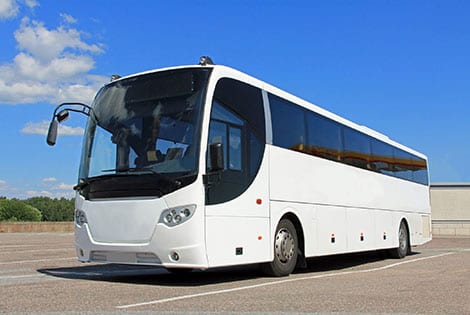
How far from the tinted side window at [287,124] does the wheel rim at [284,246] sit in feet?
5.21

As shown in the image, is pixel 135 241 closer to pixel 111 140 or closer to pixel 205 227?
pixel 205 227

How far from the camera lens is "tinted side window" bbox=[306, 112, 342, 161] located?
12164 millimetres

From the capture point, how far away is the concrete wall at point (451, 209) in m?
40.6

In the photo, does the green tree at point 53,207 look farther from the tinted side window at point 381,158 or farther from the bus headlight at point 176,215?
the bus headlight at point 176,215

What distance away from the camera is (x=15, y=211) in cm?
11219

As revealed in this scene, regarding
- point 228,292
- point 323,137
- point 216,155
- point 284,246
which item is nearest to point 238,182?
point 216,155

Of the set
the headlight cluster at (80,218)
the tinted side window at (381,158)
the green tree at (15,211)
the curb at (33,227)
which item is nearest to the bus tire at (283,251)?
the headlight cluster at (80,218)

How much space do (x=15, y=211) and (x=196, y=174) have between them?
11199cm

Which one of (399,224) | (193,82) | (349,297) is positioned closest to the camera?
(349,297)

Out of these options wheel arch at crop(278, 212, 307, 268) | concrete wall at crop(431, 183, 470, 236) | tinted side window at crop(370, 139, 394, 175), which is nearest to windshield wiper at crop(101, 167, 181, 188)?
wheel arch at crop(278, 212, 307, 268)

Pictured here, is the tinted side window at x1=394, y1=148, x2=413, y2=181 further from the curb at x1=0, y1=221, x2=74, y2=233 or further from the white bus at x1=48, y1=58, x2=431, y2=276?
the curb at x1=0, y1=221, x2=74, y2=233

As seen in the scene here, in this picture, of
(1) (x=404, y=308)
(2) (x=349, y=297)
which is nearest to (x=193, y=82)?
(2) (x=349, y=297)

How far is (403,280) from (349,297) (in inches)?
107

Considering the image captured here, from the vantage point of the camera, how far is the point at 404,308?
6.49 m
